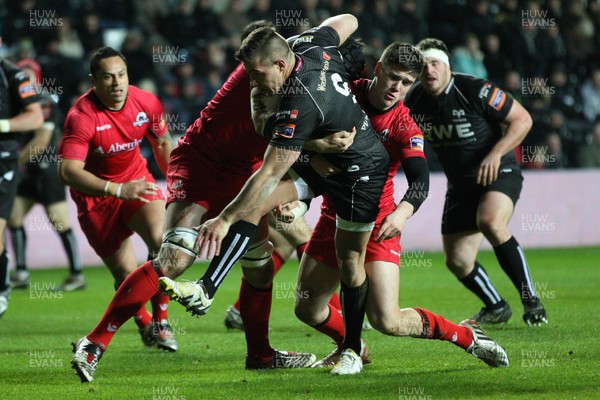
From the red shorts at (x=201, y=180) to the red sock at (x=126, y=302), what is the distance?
1.60ft

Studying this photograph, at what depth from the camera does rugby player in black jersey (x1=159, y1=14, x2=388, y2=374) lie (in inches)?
200

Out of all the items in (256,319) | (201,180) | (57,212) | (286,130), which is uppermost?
(286,130)

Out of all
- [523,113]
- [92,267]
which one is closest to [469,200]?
[523,113]

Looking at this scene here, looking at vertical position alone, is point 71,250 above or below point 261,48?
→ below

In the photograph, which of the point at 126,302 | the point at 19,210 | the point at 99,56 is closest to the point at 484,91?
the point at 99,56

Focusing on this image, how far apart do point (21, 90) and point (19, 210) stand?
12.0 ft

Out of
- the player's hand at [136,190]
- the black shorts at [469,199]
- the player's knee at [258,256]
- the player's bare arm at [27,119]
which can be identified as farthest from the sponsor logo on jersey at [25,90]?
the black shorts at [469,199]

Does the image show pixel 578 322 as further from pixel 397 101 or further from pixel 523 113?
pixel 397 101

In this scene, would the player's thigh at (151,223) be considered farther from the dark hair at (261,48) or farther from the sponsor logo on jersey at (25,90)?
the dark hair at (261,48)

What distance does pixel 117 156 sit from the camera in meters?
7.53

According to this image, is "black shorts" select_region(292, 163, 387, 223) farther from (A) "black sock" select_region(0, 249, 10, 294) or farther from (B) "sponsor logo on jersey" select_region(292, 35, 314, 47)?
(A) "black sock" select_region(0, 249, 10, 294)

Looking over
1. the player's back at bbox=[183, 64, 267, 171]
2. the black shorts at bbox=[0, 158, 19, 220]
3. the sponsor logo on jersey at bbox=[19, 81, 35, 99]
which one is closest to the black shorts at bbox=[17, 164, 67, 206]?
the black shorts at bbox=[0, 158, 19, 220]

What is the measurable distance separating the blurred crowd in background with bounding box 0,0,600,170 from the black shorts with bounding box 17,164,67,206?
2140 millimetres

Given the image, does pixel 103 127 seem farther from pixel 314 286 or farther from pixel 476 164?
pixel 476 164
